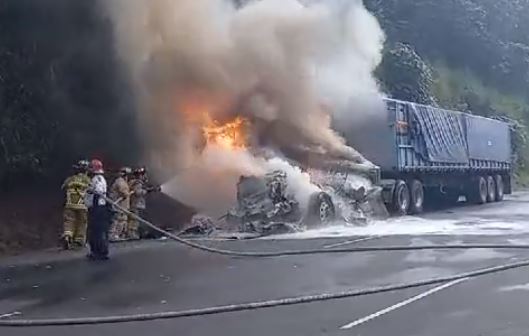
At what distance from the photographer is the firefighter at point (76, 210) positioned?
14.6 meters

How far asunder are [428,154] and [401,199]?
201 centimetres

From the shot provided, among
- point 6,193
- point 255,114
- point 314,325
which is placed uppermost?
point 255,114

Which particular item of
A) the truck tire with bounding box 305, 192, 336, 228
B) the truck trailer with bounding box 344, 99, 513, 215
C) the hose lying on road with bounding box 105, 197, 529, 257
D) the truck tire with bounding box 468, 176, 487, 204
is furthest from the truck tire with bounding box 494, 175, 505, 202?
the hose lying on road with bounding box 105, 197, 529, 257

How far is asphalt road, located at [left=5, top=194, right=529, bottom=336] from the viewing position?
760 centimetres

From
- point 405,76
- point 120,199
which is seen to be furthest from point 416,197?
point 405,76

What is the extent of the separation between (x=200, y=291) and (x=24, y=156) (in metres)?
7.20

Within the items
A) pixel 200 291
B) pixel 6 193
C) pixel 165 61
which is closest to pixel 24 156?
pixel 6 193

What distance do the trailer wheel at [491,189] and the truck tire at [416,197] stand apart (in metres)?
6.51

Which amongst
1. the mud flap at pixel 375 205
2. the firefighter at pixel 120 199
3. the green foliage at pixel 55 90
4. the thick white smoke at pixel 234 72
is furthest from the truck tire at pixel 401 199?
the firefighter at pixel 120 199

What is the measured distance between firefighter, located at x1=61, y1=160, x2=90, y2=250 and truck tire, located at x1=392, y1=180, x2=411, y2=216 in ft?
30.5

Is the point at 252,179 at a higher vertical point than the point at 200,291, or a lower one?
higher

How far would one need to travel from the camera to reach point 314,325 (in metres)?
7.56

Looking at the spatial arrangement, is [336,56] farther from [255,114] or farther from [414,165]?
[414,165]

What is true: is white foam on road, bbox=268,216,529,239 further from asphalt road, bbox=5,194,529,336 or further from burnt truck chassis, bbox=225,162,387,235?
asphalt road, bbox=5,194,529,336
